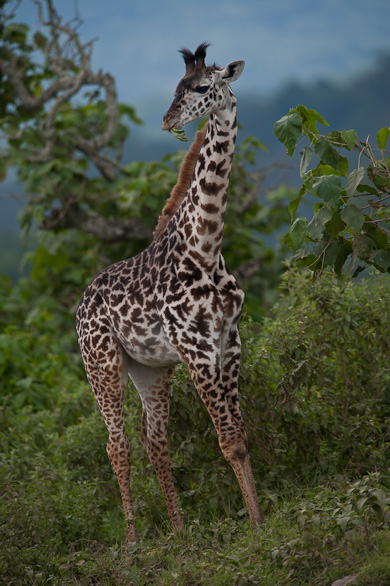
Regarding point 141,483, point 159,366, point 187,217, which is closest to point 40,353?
point 141,483

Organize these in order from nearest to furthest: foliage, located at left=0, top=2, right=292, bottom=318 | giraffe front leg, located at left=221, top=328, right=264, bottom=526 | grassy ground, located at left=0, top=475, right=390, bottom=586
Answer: grassy ground, located at left=0, top=475, right=390, bottom=586
giraffe front leg, located at left=221, top=328, right=264, bottom=526
foliage, located at left=0, top=2, right=292, bottom=318

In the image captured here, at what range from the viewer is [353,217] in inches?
175

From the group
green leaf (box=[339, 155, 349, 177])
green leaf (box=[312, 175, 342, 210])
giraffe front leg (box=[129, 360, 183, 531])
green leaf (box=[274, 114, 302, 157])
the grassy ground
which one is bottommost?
the grassy ground

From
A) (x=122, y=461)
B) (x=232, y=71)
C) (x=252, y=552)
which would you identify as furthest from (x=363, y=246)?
(x=122, y=461)

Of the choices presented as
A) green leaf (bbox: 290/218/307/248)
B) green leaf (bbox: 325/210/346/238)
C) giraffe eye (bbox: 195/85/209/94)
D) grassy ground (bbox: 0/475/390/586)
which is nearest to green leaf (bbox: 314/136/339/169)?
green leaf (bbox: 325/210/346/238)

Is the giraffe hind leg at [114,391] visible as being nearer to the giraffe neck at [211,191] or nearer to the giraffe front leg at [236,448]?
the giraffe front leg at [236,448]

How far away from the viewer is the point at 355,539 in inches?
153

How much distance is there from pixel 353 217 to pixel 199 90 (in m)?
1.24

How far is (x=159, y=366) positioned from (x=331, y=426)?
146 cm

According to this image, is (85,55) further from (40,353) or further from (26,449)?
(26,449)

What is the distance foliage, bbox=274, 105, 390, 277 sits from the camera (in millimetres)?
4473

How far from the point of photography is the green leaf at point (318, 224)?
14.9 ft

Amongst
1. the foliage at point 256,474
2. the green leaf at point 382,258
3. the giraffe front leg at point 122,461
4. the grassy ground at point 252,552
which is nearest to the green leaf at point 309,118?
the green leaf at point 382,258

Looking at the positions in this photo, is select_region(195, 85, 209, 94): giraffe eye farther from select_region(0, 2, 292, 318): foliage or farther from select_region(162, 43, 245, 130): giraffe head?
select_region(0, 2, 292, 318): foliage
